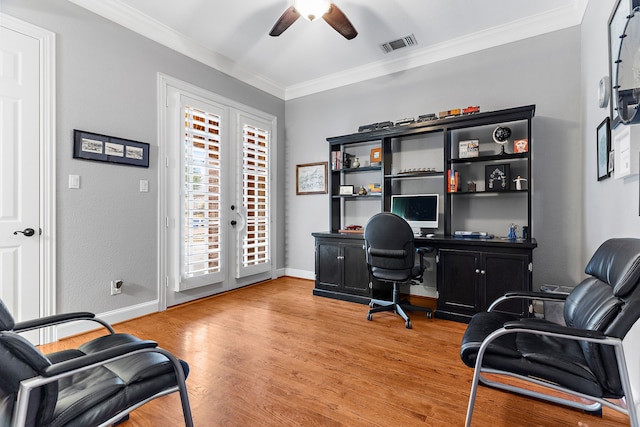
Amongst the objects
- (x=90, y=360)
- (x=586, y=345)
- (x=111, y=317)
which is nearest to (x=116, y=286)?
(x=111, y=317)

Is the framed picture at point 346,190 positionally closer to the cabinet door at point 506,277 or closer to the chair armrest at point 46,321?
the cabinet door at point 506,277

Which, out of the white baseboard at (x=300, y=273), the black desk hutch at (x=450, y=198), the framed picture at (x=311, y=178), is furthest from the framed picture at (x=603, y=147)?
the white baseboard at (x=300, y=273)

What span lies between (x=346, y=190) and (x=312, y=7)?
7.28 ft

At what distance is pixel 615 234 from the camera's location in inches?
74.5

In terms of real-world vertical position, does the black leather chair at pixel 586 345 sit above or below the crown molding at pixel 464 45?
below

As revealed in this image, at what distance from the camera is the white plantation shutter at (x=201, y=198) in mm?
3500

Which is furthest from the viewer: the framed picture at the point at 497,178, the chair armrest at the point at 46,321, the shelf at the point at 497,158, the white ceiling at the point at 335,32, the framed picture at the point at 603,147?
the framed picture at the point at 497,178

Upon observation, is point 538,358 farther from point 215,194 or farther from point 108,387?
point 215,194

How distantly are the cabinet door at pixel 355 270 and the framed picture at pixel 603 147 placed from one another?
224 cm

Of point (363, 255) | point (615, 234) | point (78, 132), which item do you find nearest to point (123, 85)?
point (78, 132)

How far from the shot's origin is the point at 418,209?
3617 millimetres

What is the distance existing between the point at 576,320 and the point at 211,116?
392 cm

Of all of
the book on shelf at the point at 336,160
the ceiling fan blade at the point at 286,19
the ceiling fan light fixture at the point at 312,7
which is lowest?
the book on shelf at the point at 336,160

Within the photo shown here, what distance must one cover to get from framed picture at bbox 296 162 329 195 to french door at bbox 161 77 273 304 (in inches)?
19.3
